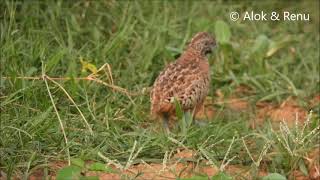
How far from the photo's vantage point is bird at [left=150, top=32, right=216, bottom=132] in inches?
225

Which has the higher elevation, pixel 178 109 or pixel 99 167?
pixel 178 109

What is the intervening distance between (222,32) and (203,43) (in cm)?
88

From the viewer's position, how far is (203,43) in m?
6.30

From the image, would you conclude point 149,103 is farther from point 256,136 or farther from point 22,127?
point 22,127

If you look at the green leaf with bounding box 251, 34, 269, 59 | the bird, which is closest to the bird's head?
the bird

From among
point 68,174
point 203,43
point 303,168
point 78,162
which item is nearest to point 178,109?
point 203,43

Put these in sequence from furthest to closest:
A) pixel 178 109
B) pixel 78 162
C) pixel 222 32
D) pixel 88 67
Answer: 1. pixel 222 32
2. pixel 88 67
3. pixel 178 109
4. pixel 78 162

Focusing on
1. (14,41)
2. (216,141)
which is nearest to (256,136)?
(216,141)

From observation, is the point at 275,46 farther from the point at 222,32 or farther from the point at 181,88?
the point at 181,88

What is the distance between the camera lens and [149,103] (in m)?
6.12

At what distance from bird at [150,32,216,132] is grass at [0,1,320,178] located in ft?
0.58

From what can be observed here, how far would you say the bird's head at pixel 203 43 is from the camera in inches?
247

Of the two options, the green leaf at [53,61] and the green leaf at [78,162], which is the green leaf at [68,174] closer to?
the green leaf at [78,162]

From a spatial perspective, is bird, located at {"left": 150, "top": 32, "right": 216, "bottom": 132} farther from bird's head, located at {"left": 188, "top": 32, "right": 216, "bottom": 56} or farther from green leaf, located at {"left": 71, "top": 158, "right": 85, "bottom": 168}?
green leaf, located at {"left": 71, "top": 158, "right": 85, "bottom": 168}
